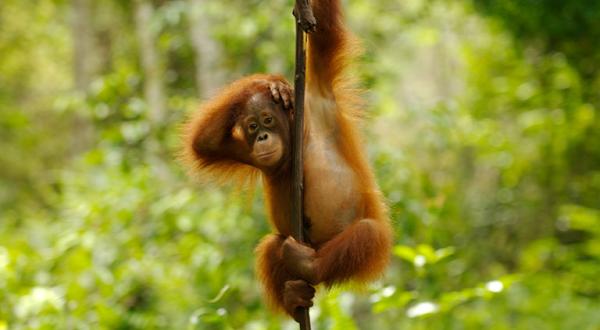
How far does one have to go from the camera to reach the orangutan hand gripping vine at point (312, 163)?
2.69 meters

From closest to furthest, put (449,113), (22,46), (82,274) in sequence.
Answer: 1. (82,274)
2. (449,113)
3. (22,46)

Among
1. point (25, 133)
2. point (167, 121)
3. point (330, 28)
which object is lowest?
point (25, 133)

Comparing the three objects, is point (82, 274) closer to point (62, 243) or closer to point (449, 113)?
point (62, 243)

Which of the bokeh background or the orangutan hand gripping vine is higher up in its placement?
the orangutan hand gripping vine

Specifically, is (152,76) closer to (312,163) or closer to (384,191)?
(384,191)

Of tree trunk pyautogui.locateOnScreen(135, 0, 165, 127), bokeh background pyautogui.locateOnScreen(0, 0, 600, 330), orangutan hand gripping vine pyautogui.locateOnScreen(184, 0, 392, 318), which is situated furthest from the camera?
tree trunk pyautogui.locateOnScreen(135, 0, 165, 127)

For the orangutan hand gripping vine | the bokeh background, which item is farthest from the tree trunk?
the orangutan hand gripping vine

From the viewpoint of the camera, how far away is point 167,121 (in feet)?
19.9

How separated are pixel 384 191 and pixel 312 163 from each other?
213cm

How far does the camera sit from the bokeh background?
4516mm

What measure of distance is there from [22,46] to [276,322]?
1119cm

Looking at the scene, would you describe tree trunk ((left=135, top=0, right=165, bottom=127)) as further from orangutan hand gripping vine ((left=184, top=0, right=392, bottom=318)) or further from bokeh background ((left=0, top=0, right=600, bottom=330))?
orangutan hand gripping vine ((left=184, top=0, right=392, bottom=318))

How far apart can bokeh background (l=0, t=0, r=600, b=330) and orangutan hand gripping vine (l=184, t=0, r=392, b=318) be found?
0.31 metres

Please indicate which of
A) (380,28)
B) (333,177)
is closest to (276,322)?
(333,177)
